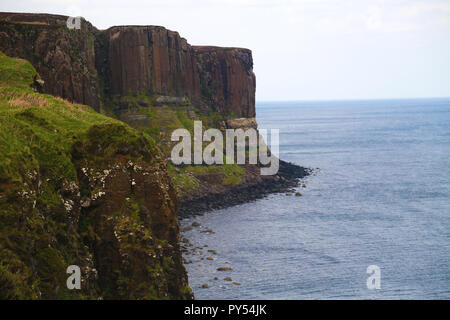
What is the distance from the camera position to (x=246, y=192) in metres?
93.9

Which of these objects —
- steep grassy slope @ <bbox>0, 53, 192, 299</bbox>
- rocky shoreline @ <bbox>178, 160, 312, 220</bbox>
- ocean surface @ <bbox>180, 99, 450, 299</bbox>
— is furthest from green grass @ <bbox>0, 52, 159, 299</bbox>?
Result: rocky shoreline @ <bbox>178, 160, 312, 220</bbox>

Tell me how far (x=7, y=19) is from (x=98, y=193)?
67.7 meters

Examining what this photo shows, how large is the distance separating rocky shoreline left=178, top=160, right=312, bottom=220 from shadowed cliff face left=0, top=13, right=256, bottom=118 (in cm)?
2163

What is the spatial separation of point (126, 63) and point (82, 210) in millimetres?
79380

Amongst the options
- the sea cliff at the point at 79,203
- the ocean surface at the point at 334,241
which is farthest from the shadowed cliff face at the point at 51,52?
the sea cliff at the point at 79,203

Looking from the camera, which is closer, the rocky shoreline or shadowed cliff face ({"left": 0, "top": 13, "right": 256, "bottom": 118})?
shadowed cliff face ({"left": 0, "top": 13, "right": 256, "bottom": 118})

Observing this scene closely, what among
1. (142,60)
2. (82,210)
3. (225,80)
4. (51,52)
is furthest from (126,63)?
(82,210)

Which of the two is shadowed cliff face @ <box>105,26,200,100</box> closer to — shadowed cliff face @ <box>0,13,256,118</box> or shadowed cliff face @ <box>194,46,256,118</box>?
shadowed cliff face @ <box>0,13,256,118</box>

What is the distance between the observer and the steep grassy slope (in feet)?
74.1

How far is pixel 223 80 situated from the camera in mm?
126312

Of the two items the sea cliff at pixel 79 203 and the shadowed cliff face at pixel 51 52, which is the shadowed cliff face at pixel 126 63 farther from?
the sea cliff at pixel 79 203

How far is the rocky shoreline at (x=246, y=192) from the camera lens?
81181 mm

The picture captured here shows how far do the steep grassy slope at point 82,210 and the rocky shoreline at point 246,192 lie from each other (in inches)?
1704

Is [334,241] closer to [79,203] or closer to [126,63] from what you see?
[79,203]
